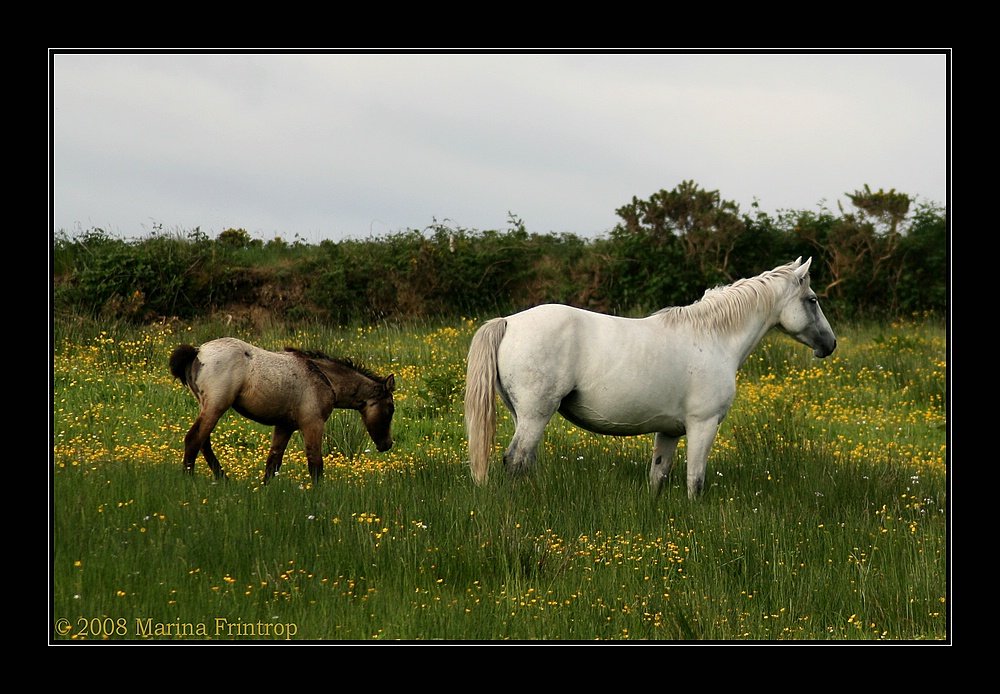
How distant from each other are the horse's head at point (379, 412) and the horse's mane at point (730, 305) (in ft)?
8.58

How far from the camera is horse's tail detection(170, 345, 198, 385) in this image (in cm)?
657


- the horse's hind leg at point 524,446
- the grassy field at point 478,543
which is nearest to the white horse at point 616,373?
the horse's hind leg at point 524,446

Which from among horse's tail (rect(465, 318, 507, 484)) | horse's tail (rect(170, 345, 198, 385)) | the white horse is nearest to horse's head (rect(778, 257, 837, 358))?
the white horse

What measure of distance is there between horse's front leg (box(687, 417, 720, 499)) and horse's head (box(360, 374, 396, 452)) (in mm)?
2723

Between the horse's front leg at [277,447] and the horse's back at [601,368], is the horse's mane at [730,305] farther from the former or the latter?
the horse's front leg at [277,447]

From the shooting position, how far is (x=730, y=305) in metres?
7.97

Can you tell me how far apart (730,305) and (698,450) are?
1412 mm

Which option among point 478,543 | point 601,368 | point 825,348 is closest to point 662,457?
point 601,368

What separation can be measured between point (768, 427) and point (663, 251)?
8.50 meters

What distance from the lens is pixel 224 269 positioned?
15.8 metres

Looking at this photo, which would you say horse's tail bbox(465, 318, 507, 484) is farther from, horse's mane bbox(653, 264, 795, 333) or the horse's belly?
horse's mane bbox(653, 264, 795, 333)

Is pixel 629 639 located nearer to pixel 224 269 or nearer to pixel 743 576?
pixel 743 576

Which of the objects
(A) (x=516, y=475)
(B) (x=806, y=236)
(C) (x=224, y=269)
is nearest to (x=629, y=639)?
(A) (x=516, y=475)

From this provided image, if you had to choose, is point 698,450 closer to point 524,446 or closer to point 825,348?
point 524,446
